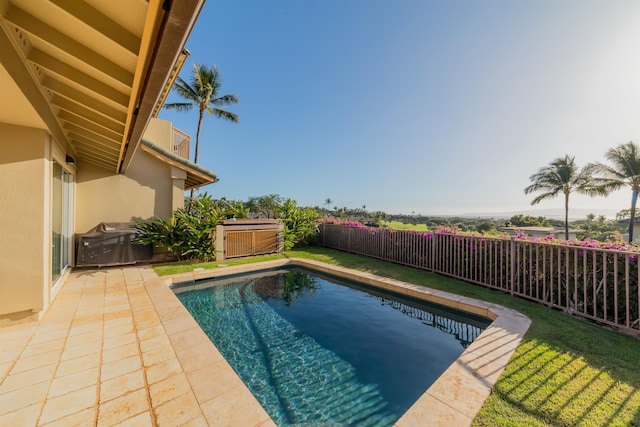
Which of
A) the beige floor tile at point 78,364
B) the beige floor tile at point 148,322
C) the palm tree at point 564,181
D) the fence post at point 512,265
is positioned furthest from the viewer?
the palm tree at point 564,181

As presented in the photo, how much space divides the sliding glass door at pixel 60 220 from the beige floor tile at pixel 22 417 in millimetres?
3444

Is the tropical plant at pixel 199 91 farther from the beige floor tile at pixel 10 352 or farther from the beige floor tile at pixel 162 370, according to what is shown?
the beige floor tile at pixel 162 370

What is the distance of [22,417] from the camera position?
207 cm

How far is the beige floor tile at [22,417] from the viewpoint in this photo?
2010mm

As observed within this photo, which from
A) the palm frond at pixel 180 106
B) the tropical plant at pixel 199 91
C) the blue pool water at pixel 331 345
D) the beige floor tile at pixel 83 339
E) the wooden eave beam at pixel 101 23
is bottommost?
the blue pool water at pixel 331 345

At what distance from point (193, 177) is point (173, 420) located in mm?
9503

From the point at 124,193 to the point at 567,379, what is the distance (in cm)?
1104

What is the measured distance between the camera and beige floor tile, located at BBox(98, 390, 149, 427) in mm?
2053

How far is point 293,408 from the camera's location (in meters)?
2.70

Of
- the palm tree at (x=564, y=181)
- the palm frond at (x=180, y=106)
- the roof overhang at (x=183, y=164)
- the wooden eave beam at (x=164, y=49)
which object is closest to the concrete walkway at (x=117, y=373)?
the wooden eave beam at (x=164, y=49)

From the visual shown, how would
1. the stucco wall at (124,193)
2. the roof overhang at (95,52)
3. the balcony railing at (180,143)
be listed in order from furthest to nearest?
the balcony railing at (180,143) < the stucco wall at (124,193) < the roof overhang at (95,52)

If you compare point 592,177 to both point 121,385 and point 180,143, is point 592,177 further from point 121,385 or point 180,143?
point 121,385

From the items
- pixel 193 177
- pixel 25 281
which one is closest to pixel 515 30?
pixel 193 177

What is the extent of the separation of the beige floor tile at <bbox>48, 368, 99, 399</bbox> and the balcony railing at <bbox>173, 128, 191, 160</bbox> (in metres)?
11.0
